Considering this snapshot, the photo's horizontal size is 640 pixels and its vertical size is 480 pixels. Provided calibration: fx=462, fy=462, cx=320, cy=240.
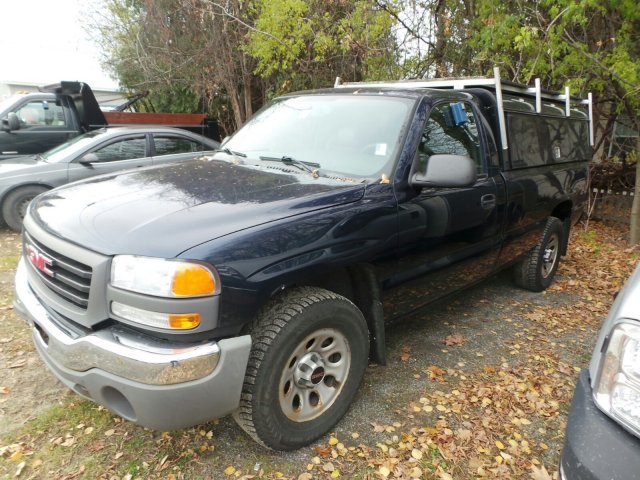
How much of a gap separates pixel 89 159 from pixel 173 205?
5089 millimetres

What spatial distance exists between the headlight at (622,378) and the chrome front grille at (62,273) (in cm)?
208

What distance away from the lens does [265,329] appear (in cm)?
223

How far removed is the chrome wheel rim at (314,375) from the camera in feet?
7.97

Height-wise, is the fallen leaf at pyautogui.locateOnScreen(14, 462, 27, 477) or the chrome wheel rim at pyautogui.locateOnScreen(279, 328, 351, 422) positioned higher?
the chrome wheel rim at pyautogui.locateOnScreen(279, 328, 351, 422)

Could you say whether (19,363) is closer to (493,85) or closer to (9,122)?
(493,85)

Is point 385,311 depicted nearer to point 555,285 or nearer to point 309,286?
point 309,286

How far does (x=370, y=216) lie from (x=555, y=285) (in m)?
3.55

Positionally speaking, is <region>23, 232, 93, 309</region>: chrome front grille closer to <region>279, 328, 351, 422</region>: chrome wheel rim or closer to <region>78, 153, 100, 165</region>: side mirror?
<region>279, 328, 351, 422</region>: chrome wheel rim

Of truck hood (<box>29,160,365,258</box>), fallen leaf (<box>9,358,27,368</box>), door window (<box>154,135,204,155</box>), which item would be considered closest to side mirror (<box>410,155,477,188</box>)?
truck hood (<box>29,160,365,258</box>)

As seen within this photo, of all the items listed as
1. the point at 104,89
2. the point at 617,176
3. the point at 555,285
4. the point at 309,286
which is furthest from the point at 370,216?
the point at 104,89

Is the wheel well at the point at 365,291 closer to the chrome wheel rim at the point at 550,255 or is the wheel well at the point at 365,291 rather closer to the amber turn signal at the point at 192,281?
the amber turn signal at the point at 192,281

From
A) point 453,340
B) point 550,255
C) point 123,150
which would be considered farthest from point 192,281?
point 123,150

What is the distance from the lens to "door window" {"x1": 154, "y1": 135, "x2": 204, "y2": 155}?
23.6 feet

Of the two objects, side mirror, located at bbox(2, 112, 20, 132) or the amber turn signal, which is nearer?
the amber turn signal
